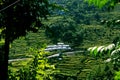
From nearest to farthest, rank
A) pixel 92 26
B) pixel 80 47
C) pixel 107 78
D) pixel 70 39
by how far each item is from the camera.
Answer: pixel 107 78 < pixel 80 47 < pixel 70 39 < pixel 92 26

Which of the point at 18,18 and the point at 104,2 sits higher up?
the point at 104,2

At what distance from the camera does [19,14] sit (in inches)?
542

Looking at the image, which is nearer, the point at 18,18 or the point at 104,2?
the point at 104,2

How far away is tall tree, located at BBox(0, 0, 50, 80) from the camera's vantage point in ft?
44.6

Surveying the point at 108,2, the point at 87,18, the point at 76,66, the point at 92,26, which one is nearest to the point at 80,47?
the point at 76,66

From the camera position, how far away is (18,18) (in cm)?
1380

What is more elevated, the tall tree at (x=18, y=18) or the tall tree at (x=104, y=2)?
the tall tree at (x=104, y=2)

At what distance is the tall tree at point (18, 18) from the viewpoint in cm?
1359

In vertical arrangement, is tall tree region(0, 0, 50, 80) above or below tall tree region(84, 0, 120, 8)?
below

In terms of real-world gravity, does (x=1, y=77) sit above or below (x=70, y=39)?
above

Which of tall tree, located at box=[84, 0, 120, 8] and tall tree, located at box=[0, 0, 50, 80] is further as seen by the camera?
tall tree, located at box=[0, 0, 50, 80]

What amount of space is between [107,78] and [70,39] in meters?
76.3

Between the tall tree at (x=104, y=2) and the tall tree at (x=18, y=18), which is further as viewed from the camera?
the tall tree at (x=18, y=18)

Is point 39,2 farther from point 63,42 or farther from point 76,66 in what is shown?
point 63,42
